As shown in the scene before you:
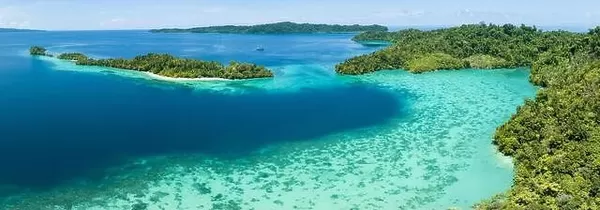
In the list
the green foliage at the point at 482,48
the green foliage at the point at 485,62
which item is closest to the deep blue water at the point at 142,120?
the green foliage at the point at 482,48

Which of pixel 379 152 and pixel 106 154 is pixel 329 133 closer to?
pixel 379 152

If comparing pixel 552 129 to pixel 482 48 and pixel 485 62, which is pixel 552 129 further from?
pixel 482 48

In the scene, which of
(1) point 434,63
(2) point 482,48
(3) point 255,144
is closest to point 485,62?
(2) point 482,48

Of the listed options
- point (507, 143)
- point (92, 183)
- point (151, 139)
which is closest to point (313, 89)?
point (151, 139)

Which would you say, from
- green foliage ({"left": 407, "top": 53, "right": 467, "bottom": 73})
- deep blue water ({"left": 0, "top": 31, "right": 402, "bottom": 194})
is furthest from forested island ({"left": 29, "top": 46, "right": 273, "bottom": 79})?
green foliage ({"left": 407, "top": 53, "right": 467, "bottom": 73})

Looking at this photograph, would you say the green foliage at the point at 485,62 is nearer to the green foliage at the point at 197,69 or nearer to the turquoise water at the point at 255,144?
the turquoise water at the point at 255,144

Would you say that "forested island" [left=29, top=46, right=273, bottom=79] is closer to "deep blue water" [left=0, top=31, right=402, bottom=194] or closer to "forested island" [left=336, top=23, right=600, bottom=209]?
"deep blue water" [left=0, top=31, right=402, bottom=194]
